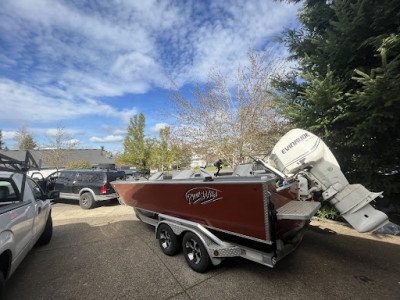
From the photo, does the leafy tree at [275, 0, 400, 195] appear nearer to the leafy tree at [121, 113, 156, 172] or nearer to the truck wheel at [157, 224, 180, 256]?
the truck wheel at [157, 224, 180, 256]

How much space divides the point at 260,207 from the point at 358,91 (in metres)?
3.37

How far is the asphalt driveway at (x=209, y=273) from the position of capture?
8.21 ft

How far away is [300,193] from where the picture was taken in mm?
3113

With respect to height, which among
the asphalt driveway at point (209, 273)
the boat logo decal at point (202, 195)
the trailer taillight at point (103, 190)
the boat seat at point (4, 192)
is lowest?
the asphalt driveway at point (209, 273)

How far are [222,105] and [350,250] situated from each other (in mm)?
6785

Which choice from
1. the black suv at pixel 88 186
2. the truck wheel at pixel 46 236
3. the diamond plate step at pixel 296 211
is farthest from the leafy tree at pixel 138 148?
the diamond plate step at pixel 296 211

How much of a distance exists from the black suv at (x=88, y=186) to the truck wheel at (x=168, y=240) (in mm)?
4916

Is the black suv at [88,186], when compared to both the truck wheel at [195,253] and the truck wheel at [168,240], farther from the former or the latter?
the truck wheel at [195,253]

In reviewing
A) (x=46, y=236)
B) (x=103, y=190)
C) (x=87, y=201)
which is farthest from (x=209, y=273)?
(x=87, y=201)

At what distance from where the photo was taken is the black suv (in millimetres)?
7687

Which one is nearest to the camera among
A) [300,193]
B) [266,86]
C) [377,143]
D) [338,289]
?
[338,289]

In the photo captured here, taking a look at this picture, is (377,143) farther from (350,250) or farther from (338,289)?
(338,289)

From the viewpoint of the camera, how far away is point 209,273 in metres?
2.95

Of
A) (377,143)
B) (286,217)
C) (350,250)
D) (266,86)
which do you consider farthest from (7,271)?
(266,86)
